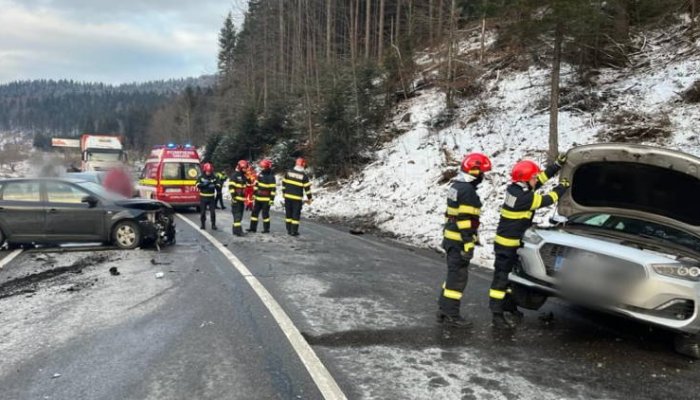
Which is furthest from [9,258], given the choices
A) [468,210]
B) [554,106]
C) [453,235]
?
[554,106]

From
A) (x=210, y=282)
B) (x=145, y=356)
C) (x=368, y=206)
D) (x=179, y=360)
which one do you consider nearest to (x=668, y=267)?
(x=179, y=360)

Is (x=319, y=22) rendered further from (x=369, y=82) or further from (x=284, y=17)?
(x=369, y=82)

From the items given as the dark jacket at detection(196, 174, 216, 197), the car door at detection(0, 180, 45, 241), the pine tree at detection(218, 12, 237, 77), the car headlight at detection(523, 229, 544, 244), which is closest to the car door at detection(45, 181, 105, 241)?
the car door at detection(0, 180, 45, 241)

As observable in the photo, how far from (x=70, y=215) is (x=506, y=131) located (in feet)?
49.2

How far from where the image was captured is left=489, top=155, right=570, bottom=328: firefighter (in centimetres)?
595

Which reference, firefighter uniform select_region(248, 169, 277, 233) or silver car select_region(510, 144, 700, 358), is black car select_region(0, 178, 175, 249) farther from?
silver car select_region(510, 144, 700, 358)

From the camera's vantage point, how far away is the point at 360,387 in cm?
421

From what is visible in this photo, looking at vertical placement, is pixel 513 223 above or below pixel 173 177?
above

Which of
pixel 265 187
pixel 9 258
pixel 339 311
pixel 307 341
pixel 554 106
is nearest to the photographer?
pixel 307 341

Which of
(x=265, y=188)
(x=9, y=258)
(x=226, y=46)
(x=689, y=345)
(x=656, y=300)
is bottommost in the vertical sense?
(x=9, y=258)

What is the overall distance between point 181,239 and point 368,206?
26.7 ft

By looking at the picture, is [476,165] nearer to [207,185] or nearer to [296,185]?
[296,185]

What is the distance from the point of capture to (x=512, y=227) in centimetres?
602

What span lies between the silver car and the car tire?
1 centimetres
